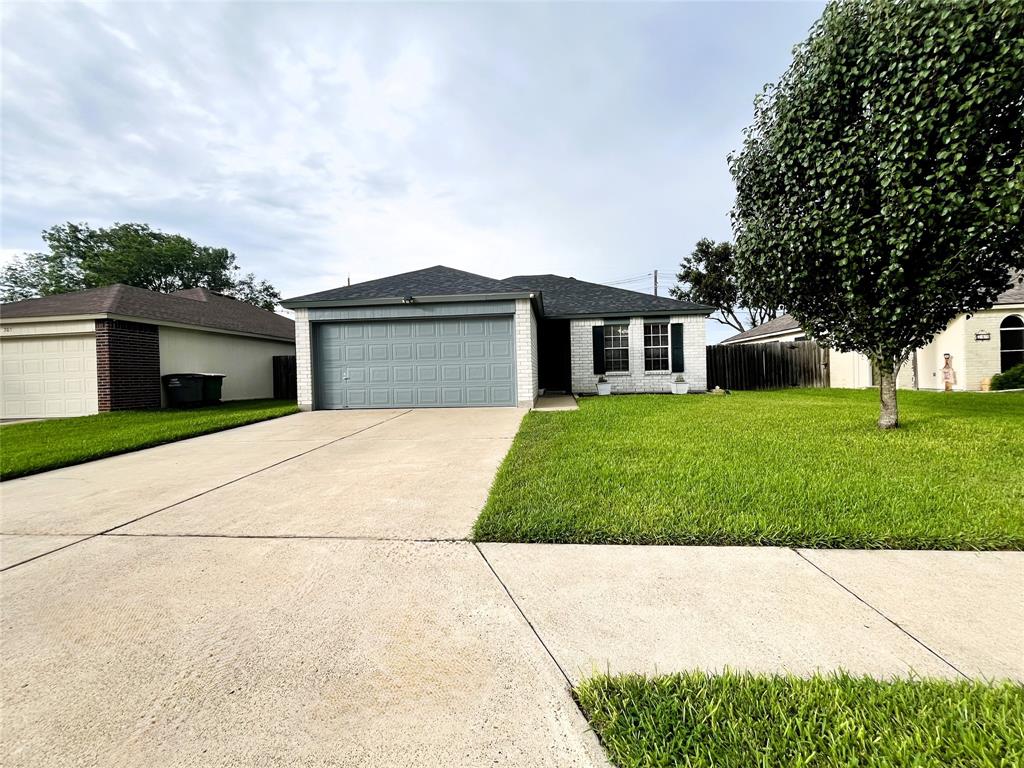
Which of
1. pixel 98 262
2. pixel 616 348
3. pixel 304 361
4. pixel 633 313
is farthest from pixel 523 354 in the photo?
pixel 98 262

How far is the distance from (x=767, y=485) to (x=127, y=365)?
14.3m

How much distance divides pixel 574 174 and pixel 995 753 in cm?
1426

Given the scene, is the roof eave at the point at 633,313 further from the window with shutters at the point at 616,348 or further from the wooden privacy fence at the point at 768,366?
the wooden privacy fence at the point at 768,366

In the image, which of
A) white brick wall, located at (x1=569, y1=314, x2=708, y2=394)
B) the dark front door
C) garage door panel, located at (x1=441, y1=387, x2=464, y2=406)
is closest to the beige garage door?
garage door panel, located at (x1=441, y1=387, x2=464, y2=406)

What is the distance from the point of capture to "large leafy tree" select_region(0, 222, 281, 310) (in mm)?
28375

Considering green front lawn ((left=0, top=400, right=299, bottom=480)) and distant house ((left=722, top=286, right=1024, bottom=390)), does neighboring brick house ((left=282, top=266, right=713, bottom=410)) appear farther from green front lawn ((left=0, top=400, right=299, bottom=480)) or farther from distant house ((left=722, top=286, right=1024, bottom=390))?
distant house ((left=722, top=286, right=1024, bottom=390))

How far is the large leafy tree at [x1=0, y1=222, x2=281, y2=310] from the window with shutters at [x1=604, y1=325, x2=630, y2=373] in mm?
32406

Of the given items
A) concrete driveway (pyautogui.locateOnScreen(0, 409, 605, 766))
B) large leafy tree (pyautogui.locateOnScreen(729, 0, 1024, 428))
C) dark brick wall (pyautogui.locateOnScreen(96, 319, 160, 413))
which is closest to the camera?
concrete driveway (pyautogui.locateOnScreen(0, 409, 605, 766))

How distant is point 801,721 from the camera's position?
4.24ft

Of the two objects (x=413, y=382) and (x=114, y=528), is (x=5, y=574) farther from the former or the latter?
(x=413, y=382)

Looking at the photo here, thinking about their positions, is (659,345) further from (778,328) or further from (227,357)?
(227,357)

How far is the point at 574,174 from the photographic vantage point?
13211 mm

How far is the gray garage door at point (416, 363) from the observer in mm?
10234

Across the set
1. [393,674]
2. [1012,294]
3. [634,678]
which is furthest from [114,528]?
[1012,294]
